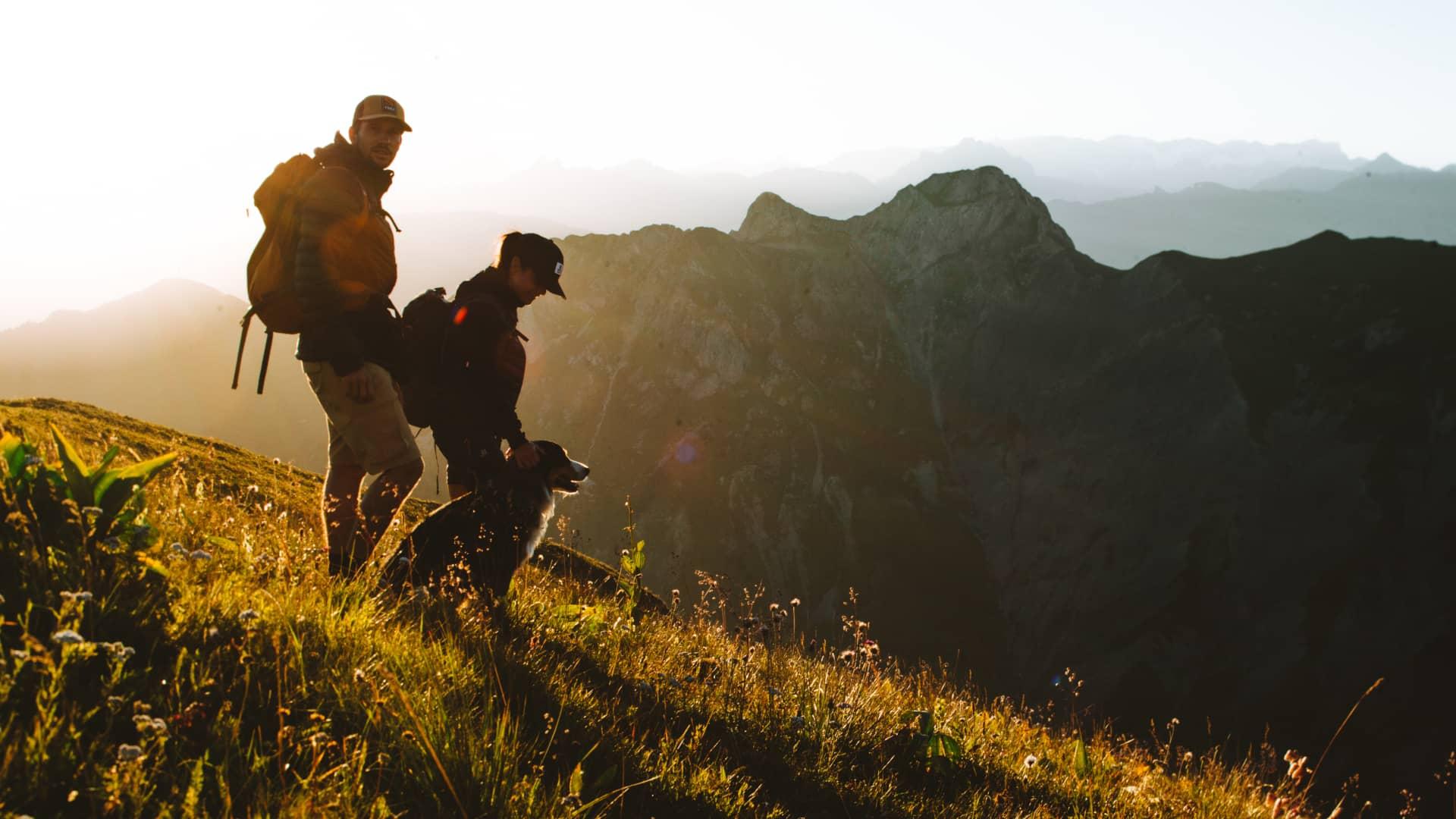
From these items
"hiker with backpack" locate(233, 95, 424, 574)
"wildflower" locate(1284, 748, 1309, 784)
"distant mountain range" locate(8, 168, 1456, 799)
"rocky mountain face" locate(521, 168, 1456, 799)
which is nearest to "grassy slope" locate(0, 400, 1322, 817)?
"wildflower" locate(1284, 748, 1309, 784)

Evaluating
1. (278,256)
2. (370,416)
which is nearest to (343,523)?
(370,416)

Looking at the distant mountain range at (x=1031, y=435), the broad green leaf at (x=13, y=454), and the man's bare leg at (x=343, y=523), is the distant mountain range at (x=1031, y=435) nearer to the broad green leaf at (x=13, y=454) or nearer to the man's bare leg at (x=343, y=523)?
the man's bare leg at (x=343, y=523)

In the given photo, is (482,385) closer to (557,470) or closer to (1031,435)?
(557,470)

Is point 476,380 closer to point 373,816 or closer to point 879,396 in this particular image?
point 373,816

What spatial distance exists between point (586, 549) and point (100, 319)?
12270 centimetres

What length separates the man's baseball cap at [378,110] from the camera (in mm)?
4988

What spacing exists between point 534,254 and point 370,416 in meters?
1.52

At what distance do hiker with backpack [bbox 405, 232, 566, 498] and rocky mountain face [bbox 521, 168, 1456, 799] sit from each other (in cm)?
5047

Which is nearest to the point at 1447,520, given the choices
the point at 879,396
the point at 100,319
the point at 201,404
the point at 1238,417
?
the point at 1238,417

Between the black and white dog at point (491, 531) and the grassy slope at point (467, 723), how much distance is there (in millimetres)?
265

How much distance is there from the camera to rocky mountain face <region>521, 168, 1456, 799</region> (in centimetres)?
6588

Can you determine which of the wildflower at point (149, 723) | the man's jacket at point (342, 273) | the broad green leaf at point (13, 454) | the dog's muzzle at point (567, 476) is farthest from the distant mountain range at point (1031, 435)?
the broad green leaf at point (13, 454)

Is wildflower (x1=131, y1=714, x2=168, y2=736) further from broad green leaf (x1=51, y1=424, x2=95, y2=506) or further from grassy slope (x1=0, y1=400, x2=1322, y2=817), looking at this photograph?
broad green leaf (x1=51, y1=424, x2=95, y2=506)

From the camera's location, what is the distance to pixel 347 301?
470 centimetres
